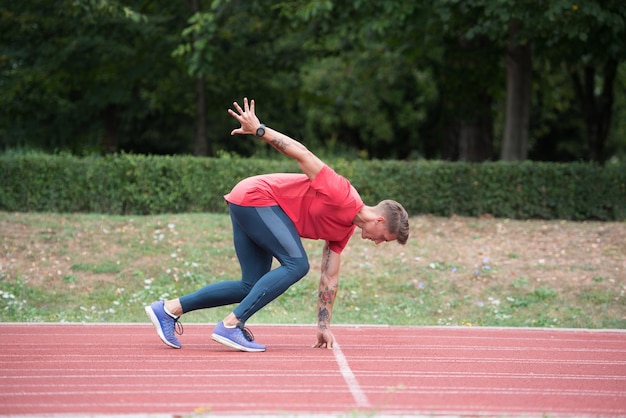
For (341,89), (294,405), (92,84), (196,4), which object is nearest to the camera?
(294,405)

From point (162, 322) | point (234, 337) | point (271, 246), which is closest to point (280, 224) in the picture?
point (271, 246)

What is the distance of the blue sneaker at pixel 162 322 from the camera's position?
699cm

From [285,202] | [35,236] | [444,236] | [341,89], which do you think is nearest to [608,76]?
[341,89]

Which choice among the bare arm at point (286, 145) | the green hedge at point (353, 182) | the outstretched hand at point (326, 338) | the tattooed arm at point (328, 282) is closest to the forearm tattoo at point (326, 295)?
the tattooed arm at point (328, 282)

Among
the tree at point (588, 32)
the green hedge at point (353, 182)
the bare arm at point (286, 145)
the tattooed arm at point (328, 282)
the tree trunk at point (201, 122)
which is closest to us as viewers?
the bare arm at point (286, 145)

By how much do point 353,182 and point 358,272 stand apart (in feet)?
11.2

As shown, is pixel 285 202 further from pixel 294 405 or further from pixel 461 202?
pixel 461 202

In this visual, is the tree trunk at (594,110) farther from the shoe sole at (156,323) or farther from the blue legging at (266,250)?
the shoe sole at (156,323)

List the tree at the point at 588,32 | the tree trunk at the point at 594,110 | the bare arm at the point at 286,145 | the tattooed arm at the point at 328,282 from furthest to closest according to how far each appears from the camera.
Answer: the tree trunk at the point at 594,110, the tree at the point at 588,32, the tattooed arm at the point at 328,282, the bare arm at the point at 286,145

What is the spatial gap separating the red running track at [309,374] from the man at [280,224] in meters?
0.42

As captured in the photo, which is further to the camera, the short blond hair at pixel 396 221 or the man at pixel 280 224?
the short blond hair at pixel 396 221

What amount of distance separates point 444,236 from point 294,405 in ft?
30.7

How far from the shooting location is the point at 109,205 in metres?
14.8

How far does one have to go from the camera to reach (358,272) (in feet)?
40.2
